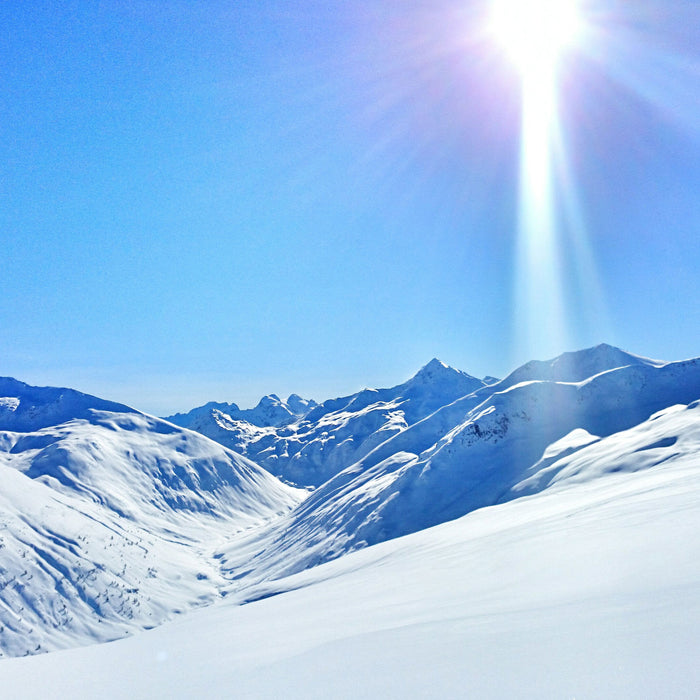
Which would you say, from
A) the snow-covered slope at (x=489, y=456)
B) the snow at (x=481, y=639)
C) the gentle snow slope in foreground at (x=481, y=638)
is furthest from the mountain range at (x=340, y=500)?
the snow at (x=481, y=639)

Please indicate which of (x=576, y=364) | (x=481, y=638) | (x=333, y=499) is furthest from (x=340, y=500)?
(x=481, y=638)

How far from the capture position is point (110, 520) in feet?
351

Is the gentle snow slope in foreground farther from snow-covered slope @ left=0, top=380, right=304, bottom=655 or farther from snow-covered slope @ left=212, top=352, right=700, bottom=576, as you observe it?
snow-covered slope @ left=212, top=352, right=700, bottom=576

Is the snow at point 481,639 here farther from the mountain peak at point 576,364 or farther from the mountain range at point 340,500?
the mountain peak at point 576,364

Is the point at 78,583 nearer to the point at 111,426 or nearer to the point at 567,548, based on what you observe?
the point at 567,548

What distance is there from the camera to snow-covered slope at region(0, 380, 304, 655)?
207 ft

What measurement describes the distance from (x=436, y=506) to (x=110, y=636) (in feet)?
151

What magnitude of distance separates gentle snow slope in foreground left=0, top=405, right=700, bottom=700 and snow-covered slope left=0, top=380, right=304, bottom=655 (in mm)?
56272

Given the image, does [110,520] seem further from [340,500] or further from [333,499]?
[340,500]

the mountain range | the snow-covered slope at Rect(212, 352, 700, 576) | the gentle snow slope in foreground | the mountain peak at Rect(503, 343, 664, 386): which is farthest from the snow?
the mountain peak at Rect(503, 343, 664, 386)

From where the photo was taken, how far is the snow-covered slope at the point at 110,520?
63000mm

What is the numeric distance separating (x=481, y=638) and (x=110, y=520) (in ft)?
383

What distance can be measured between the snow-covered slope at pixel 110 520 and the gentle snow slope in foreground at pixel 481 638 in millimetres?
56272

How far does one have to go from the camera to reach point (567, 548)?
12.5m
